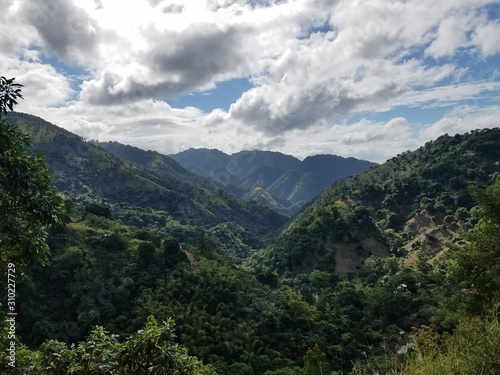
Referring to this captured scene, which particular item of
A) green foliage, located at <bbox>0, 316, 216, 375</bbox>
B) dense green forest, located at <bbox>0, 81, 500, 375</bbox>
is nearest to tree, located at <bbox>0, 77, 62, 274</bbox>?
dense green forest, located at <bbox>0, 81, 500, 375</bbox>

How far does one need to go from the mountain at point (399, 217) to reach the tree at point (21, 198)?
10560cm

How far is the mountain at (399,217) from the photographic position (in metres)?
112

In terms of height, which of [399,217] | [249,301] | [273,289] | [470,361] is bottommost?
[273,289]

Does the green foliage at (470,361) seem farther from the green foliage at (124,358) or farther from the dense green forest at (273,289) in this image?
the green foliage at (124,358)

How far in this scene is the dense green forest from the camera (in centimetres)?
690

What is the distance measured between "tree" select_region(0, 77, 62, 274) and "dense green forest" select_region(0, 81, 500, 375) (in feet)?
0.09

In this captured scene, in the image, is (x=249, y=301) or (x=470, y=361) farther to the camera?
(x=249, y=301)

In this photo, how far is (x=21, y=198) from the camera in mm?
7328

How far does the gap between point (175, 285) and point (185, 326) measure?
1056 cm

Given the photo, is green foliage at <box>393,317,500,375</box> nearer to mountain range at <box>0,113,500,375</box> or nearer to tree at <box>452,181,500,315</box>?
mountain range at <box>0,113,500,375</box>

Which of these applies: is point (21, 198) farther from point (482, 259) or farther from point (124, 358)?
point (482, 259)

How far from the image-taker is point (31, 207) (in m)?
7.39

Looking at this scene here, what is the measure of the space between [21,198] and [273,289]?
6640cm

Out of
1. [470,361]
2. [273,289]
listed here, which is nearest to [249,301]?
[273,289]
